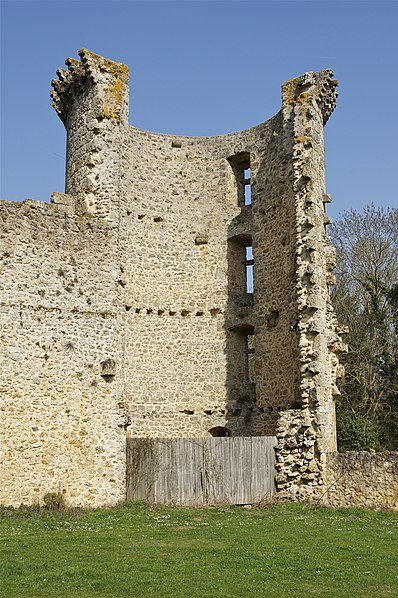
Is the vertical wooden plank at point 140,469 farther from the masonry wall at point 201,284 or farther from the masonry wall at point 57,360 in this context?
the masonry wall at point 201,284

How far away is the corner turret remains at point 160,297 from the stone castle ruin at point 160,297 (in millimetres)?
A: 39

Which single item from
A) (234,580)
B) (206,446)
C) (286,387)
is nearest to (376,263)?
(286,387)

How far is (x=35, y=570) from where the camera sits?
28.8 ft

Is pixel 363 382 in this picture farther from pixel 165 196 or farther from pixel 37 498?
pixel 37 498

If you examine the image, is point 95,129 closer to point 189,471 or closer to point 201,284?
point 201,284

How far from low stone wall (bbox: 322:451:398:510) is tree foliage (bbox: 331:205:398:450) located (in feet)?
22.9

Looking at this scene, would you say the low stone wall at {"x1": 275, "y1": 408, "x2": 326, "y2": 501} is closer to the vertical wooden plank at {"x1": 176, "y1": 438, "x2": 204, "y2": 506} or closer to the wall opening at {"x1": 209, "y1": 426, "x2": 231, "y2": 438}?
the vertical wooden plank at {"x1": 176, "y1": 438, "x2": 204, "y2": 506}

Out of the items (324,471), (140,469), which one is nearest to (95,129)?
(140,469)

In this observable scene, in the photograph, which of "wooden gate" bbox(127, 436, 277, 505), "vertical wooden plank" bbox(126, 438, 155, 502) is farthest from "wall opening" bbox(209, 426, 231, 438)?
"vertical wooden plank" bbox(126, 438, 155, 502)

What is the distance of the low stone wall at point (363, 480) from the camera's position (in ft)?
48.6

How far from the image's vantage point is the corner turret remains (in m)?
15.2

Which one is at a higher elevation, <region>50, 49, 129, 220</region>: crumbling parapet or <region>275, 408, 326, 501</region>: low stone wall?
<region>50, 49, 129, 220</region>: crumbling parapet

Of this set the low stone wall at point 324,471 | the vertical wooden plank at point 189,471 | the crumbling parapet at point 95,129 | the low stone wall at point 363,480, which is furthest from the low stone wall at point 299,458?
the crumbling parapet at point 95,129

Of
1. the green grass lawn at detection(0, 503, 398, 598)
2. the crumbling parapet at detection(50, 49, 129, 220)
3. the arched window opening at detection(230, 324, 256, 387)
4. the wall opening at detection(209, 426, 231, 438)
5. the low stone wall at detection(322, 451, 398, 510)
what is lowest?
the green grass lawn at detection(0, 503, 398, 598)
